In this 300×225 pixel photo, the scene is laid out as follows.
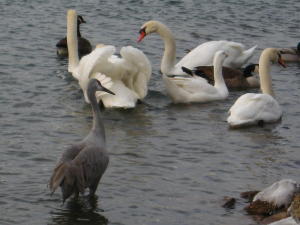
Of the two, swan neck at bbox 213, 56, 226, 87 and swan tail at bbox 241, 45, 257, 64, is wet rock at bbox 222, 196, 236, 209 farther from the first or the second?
swan tail at bbox 241, 45, 257, 64

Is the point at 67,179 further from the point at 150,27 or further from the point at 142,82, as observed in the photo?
the point at 150,27

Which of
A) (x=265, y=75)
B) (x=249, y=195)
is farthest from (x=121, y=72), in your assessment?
(x=249, y=195)

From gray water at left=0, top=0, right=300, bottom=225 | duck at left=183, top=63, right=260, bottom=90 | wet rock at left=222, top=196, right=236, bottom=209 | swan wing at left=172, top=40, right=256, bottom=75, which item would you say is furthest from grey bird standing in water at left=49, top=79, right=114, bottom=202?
swan wing at left=172, top=40, right=256, bottom=75

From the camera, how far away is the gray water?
27.0 feet

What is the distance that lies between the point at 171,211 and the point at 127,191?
65cm

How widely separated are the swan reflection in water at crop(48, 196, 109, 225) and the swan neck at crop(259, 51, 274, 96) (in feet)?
16.3

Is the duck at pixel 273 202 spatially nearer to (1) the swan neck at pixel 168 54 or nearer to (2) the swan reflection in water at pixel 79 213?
(2) the swan reflection in water at pixel 79 213

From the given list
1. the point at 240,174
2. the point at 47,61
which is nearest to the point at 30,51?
the point at 47,61

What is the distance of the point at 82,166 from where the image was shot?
812cm

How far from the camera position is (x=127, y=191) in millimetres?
8672

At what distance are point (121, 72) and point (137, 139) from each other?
1844 millimetres

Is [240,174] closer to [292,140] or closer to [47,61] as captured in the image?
[292,140]

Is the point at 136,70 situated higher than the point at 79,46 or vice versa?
the point at 136,70

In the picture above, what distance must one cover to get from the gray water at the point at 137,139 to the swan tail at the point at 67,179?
0.24 m
